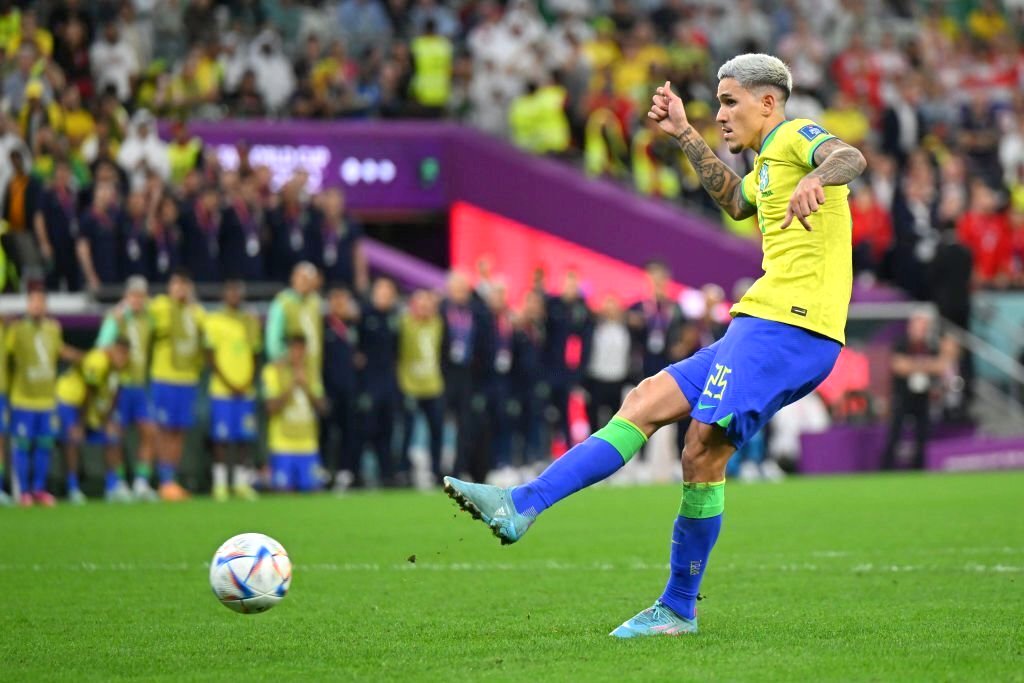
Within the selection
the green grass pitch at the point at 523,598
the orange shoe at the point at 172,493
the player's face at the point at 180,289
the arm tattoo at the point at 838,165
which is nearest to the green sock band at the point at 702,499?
the green grass pitch at the point at 523,598

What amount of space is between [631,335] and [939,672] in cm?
1473

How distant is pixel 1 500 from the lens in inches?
656

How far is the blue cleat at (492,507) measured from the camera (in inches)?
240

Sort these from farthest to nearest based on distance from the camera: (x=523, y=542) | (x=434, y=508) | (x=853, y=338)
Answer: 1. (x=853, y=338)
2. (x=434, y=508)
3. (x=523, y=542)

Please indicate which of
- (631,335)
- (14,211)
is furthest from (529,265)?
(14,211)

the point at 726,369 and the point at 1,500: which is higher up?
the point at 726,369

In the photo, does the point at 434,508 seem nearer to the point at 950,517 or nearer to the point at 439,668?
the point at 950,517

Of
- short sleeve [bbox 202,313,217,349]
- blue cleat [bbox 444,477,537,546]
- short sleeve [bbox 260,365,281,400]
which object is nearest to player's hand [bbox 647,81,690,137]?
blue cleat [bbox 444,477,537,546]

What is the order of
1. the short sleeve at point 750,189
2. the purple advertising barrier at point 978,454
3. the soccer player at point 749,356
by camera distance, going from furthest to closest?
the purple advertising barrier at point 978,454, the short sleeve at point 750,189, the soccer player at point 749,356

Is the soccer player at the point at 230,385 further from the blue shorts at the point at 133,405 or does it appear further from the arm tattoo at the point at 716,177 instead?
the arm tattoo at the point at 716,177

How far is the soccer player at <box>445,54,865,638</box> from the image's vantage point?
6.41 meters

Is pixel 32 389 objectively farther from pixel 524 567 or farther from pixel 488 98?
pixel 488 98

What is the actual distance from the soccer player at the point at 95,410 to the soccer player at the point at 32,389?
306 mm

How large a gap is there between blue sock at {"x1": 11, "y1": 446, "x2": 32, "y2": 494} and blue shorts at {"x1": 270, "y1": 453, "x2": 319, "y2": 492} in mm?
2591
